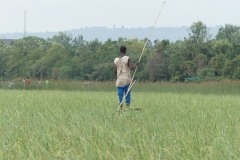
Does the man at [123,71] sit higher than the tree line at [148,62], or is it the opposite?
the man at [123,71]

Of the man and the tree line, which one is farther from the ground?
the man

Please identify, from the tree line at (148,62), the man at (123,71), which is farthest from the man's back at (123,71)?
Answer: the tree line at (148,62)

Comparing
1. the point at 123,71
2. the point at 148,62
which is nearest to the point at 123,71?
the point at 123,71

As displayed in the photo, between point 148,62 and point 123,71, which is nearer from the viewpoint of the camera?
point 123,71

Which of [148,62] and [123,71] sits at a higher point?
[123,71]

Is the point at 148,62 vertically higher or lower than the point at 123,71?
lower

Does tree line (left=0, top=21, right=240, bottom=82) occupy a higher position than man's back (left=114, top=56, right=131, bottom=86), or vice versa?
man's back (left=114, top=56, right=131, bottom=86)

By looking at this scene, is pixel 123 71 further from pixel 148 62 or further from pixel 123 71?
pixel 148 62

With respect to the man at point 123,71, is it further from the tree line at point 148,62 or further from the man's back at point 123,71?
the tree line at point 148,62

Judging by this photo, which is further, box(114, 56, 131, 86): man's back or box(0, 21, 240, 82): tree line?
box(0, 21, 240, 82): tree line

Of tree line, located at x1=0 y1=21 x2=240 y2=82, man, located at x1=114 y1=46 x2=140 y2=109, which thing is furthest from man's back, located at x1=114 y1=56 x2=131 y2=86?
tree line, located at x1=0 y1=21 x2=240 y2=82

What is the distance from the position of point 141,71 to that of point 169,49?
3573 mm

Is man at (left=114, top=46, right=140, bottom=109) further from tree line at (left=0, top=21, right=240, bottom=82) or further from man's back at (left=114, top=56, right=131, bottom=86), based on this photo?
tree line at (left=0, top=21, right=240, bottom=82)

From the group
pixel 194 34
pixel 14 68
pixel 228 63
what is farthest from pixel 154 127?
pixel 194 34
